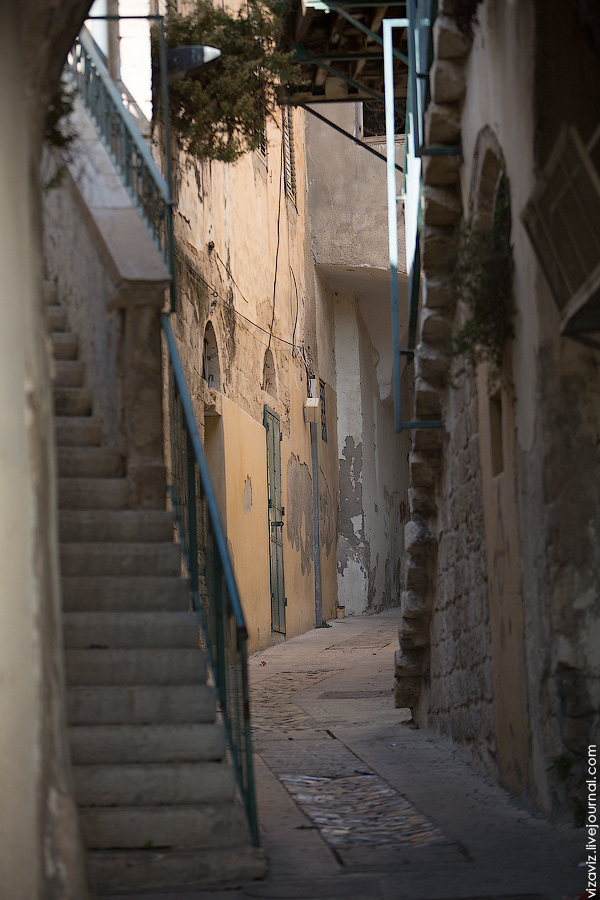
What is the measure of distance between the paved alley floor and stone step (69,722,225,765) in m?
0.57

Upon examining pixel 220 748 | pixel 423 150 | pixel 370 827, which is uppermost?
pixel 423 150

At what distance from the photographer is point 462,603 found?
6758 mm

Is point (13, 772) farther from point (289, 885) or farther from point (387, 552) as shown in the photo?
point (387, 552)

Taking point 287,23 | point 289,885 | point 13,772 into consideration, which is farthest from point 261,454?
point 13,772

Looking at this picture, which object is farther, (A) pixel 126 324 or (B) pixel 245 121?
(B) pixel 245 121

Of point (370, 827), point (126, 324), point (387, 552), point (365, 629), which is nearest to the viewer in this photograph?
point (370, 827)

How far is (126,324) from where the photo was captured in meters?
5.52

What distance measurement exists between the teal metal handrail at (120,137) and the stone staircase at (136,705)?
204 cm

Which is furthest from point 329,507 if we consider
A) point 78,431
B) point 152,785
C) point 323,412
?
point 152,785

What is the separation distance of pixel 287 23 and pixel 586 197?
6538mm

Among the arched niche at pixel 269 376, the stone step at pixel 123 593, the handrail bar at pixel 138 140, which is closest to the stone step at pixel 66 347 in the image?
the handrail bar at pixel 138 140

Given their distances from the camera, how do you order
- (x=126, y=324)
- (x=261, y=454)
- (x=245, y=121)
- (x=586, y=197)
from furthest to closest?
(x=261, y=454), (x=245, y=121), (x=126, y=324), (x=586, y=197)

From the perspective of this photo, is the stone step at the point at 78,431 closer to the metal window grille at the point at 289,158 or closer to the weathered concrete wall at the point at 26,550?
the weathered concrete wall at the point at 26,550

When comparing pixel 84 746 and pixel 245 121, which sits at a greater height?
pixel 245 121
